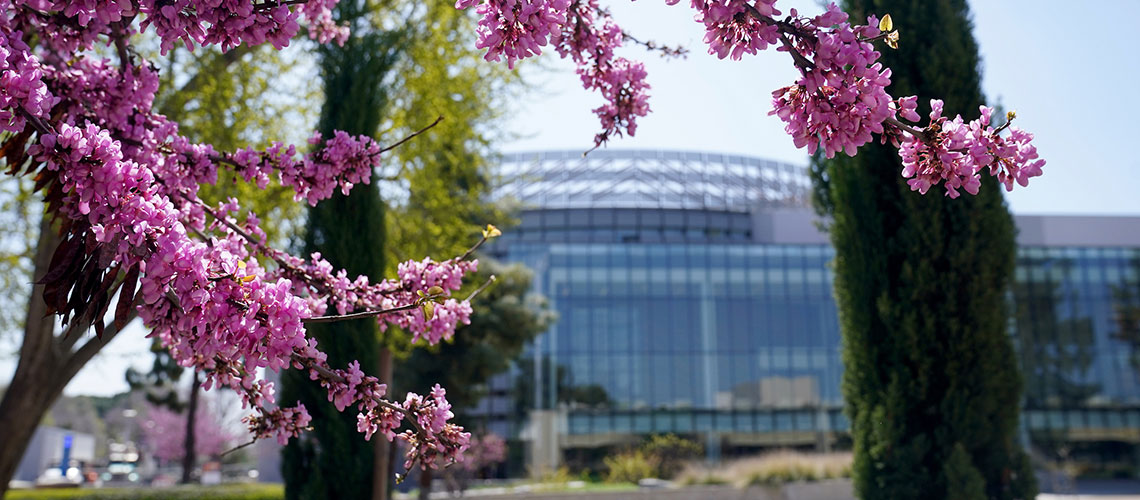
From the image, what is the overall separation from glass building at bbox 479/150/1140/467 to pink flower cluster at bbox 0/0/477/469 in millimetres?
27377

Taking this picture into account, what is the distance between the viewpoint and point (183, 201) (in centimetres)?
317

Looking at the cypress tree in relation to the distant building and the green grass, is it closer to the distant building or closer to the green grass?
the green grass

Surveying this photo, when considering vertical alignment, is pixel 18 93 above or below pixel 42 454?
above

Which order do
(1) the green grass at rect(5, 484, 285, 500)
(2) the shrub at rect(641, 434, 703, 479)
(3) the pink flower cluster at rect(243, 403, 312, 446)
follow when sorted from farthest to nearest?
(2) the shrub at rect(641, 434, 703, 479)
(1) the green grass at rect(5, 484, 285, 500)
(3) the pink flower cluster at rect(243, 403, 312, 446)

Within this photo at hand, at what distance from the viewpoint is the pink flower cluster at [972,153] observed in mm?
1910

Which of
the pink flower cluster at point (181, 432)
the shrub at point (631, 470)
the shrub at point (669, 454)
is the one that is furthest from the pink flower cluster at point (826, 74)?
the pink flower cluster at point (181, 432)

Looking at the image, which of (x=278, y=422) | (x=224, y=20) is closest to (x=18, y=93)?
(x=224, y=20)

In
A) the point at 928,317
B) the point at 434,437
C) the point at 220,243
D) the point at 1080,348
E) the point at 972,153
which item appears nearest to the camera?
the point at 972,153

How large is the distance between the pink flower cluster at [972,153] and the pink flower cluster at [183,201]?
1383mm

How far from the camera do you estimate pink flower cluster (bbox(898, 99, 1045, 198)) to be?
1.91 m

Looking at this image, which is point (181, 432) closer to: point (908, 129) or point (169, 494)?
point (169, 494)

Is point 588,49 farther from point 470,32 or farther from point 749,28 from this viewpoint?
point 470,32

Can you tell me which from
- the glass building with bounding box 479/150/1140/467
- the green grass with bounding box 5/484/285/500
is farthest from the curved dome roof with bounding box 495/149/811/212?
the green grass with bounding box 5/484/285/500

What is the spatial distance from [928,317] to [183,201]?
5819 mm
